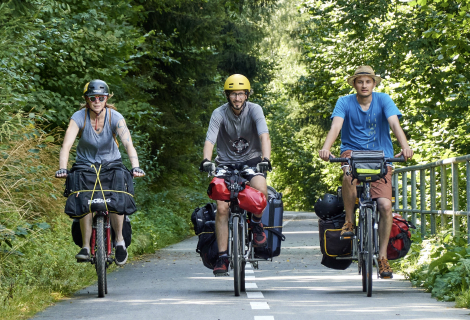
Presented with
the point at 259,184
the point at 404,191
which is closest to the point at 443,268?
the point at 259,184

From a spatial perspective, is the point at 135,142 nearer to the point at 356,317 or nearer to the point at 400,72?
the point at 400,72

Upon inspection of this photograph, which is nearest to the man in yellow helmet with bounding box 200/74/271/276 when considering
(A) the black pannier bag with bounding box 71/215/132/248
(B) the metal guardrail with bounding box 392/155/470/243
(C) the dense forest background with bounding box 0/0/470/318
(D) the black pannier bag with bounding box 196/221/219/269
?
(D) the black pannier bag with bounding box 196/221/219/269

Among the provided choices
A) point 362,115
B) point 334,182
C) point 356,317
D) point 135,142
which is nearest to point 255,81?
point 334,182

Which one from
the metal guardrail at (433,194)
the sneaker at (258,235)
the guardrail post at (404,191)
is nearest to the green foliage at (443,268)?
the metal guardrail at (433,194)

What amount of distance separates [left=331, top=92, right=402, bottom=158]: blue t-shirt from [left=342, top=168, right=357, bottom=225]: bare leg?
410 mm

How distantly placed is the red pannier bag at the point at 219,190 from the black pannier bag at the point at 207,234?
0.45 meters

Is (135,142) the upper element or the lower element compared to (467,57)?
lower

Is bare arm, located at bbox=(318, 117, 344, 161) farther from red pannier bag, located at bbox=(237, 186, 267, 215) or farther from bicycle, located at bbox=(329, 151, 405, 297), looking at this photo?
red pannier bag, located at bbox=(237, 186, 267, 215)

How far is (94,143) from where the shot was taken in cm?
884

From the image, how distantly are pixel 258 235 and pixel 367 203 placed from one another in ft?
4.04

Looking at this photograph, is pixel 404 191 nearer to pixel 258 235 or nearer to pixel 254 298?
pixel 258 235

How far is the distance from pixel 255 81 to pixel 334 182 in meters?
13.3

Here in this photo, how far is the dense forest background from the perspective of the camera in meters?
9.52

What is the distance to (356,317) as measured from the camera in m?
6.87
